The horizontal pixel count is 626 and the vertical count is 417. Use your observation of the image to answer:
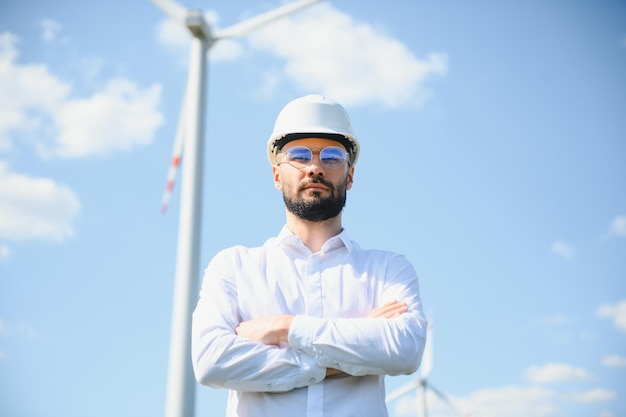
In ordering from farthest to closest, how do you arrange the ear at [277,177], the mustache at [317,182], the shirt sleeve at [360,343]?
the ear at [277,177] < the mustache at [317,182] < the shirt sleeve at [360,343]

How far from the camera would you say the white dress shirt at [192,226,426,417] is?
4387mm

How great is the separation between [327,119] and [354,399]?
1953mm

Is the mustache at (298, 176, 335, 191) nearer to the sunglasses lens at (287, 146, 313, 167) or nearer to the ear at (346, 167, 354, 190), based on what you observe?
the sunglasses lens at (287, 146, 313, 167)

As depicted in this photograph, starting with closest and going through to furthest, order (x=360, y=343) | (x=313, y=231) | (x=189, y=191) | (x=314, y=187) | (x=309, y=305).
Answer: (x=360, y=343)
(x=309, y=305)
(x=314, y=187)
(x=313, y=231)
(x=189, y=191)

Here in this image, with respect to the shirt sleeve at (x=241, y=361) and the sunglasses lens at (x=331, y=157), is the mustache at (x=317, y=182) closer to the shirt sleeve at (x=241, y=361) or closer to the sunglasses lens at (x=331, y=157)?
the sunglasses lens at (x=331, y=157)

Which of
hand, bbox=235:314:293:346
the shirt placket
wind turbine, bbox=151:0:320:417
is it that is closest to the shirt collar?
the shirt placket

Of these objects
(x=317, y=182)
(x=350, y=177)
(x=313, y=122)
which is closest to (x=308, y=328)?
(x=317, y=182)

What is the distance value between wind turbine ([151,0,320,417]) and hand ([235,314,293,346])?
391 inches

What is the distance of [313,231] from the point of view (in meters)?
5.02

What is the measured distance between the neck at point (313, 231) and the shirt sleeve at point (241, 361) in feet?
2.44

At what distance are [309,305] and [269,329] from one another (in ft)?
1.22

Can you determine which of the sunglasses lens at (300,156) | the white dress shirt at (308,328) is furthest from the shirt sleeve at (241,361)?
the sunglasses lens at (300,156)

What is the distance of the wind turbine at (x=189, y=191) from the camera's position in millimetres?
14086

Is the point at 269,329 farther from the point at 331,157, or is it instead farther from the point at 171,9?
the point at 171,9
